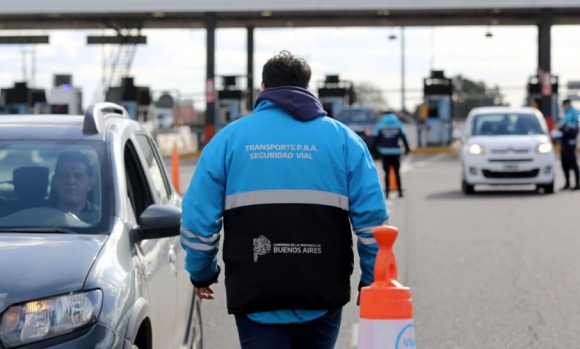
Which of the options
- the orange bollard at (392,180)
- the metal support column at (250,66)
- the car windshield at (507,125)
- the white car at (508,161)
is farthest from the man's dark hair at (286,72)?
the metal support column at (250,66)

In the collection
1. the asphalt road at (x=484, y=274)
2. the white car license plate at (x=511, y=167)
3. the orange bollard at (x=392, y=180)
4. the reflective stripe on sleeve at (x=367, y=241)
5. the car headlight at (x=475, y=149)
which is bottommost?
the asphalt road at (x=484, y=274)

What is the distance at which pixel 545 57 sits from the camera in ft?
150

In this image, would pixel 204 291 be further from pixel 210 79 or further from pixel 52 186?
pixel 210 79

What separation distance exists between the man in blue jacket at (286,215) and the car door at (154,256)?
1089mm

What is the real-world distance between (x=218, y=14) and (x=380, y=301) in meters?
43.1

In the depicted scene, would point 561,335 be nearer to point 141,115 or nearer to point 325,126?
point 325,126

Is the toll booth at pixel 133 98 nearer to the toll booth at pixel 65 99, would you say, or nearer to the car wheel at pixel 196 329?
the toll booth at pixel 65 99

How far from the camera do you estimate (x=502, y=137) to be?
939 inches

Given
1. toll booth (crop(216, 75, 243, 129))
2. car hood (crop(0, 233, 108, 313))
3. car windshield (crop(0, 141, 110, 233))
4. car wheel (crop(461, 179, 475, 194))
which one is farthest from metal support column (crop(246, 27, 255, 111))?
car hood (crop(0, 233, 108, 313))

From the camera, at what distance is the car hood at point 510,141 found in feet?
76.8

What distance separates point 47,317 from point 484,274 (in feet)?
26.2

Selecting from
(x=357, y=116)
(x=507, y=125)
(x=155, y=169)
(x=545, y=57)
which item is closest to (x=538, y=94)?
(x=545, y=57)

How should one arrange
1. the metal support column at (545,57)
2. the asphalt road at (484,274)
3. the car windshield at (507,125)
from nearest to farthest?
the asphalt road at (484,274) → the car windshield at (507,125) → the metal support column at (545,57)

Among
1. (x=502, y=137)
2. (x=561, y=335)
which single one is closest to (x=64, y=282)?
(x=561, y=335)
